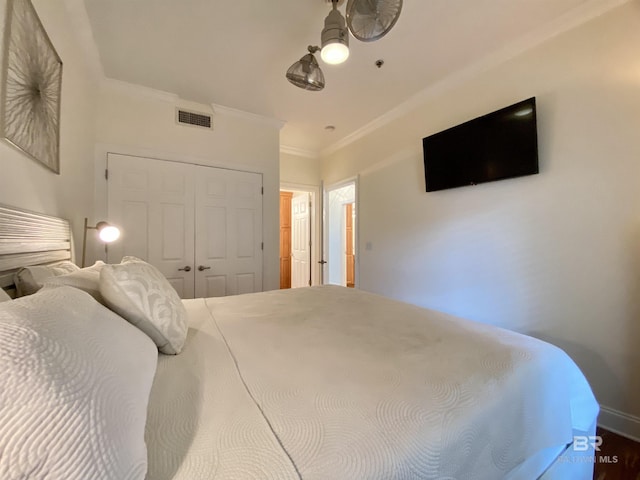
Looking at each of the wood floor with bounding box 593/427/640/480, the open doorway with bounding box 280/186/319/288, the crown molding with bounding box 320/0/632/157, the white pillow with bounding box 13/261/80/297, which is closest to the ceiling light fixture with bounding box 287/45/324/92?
the crown molding with bounding box 320/0/632/157

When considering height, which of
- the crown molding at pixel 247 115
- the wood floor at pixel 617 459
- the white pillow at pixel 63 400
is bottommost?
the wood floor at pixel 617 459

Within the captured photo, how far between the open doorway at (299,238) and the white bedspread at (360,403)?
3.18 metres

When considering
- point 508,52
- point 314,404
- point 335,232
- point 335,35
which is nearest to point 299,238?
point 335,232

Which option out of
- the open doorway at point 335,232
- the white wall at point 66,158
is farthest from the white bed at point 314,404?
the open doorway at point 335,232

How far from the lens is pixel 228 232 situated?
3062mm

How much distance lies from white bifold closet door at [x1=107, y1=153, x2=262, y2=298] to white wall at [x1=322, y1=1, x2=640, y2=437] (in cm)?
211

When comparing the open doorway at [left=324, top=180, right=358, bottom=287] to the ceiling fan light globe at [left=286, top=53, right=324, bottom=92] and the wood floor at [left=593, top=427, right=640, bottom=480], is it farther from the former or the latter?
the wood floor at [left=593, top=427, right=640, bottom=480]

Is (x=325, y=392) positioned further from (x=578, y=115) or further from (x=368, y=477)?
(x=578, y=115)

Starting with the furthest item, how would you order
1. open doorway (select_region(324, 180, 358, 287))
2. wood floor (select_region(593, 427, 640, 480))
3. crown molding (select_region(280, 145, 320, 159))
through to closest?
open doorway (select_region(324, 180, 358, 287)) < crown molding (select_region(280, 145, 320, 159)) < wood floor (select_region(593, 427, 640, 480))

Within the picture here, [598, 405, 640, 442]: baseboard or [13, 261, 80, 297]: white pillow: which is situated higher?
[13, 261, 80, 297]: white pillow

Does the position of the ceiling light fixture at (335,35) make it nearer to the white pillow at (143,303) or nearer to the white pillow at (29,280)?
the white pillow at (143,303)

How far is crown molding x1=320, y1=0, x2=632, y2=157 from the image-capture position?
5.35ft

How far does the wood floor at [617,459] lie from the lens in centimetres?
130

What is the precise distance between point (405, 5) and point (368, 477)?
2.33 metres
